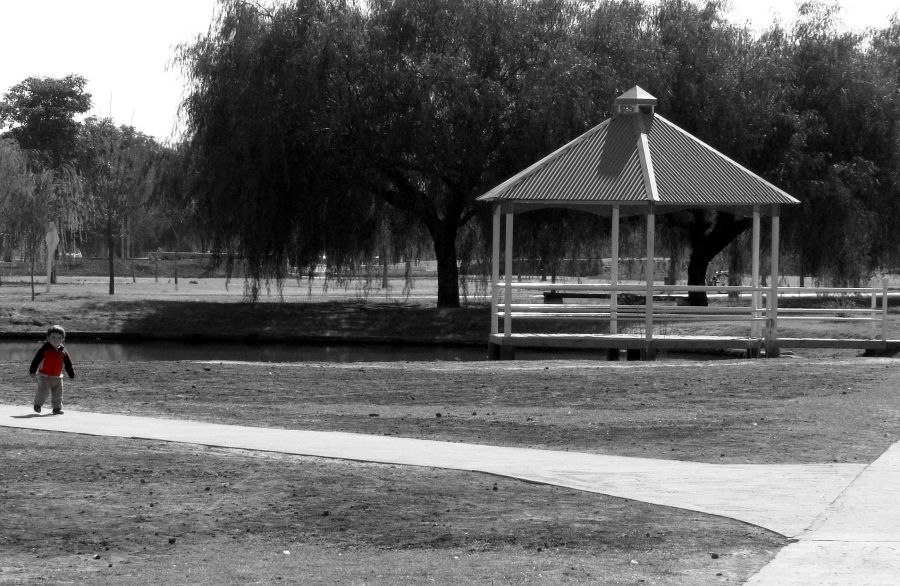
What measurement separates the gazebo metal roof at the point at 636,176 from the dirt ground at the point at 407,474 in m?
4.29

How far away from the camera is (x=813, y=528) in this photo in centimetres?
887

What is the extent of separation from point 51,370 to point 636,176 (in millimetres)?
13727

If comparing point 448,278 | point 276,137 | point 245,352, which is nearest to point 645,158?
point 245,352

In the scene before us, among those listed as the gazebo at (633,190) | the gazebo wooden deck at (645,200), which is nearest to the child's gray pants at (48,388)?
the gazebo wooden deck at (645,200)

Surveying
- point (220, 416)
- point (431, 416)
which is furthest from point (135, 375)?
point (431, 416)

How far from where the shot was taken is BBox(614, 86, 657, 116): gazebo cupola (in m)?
27.4

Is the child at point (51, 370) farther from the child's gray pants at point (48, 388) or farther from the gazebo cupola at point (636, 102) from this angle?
the gazebo cupola at point (636, 102)

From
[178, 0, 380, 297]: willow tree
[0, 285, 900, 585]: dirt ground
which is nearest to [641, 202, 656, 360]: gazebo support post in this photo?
[0, 285, 900, 585]: dirt ground

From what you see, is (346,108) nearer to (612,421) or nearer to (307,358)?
(307,358)

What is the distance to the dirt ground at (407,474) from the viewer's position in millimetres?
8094

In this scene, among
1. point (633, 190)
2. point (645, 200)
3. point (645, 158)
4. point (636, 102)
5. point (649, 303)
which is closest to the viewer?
point (645, 200)

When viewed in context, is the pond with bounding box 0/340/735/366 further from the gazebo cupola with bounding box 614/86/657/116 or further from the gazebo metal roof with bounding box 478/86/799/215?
the gazebo cupola with bounding box 614/86/657/116

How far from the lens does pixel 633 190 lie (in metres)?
25.3

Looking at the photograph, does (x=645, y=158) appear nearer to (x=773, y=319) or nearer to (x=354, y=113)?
(x=773, y=319)
